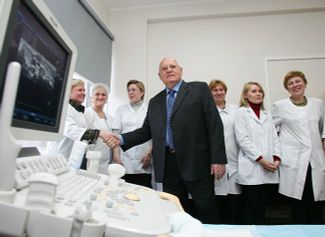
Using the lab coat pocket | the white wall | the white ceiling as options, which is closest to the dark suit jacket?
the lab coat pocket

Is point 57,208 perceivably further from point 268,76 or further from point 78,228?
point 268,76

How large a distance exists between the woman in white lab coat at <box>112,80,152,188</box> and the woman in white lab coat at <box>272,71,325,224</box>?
1.18 m

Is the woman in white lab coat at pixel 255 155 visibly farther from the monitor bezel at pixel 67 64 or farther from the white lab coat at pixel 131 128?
the monitor bezel at pixel 67 64

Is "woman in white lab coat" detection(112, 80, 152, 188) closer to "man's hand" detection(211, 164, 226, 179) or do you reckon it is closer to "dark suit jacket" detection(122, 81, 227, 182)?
"dark suit jacket" detection(122, 81, 227, 182)

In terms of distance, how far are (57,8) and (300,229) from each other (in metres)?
2.11

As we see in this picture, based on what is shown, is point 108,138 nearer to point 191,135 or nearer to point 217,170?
point 191,135

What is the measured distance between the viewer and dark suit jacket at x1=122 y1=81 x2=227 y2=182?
1492mm

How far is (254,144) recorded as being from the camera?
2037mm

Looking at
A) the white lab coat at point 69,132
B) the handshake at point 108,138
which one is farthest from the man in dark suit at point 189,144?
the white lab coat at point 69,132

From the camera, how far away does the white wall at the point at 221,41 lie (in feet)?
9.35

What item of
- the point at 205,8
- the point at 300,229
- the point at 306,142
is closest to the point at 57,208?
the point at 300,229

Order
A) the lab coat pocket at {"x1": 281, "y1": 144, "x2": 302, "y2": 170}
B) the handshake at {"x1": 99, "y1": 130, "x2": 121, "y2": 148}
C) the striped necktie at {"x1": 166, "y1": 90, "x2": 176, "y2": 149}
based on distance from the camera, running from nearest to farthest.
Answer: the handshake at {"x1": 99, "y1": 130, "x2": 121, "y2": 148}, the striped necktie at {"x1": 166, "y1": 90, "x2": 176, "y2": 149}, the lab coat pocket at {"x1": 281, "y1": 144, "x2": 302, "y2": 170}

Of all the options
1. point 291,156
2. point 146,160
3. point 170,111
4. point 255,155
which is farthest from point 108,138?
point 291,156

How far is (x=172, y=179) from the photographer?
5.11ft
